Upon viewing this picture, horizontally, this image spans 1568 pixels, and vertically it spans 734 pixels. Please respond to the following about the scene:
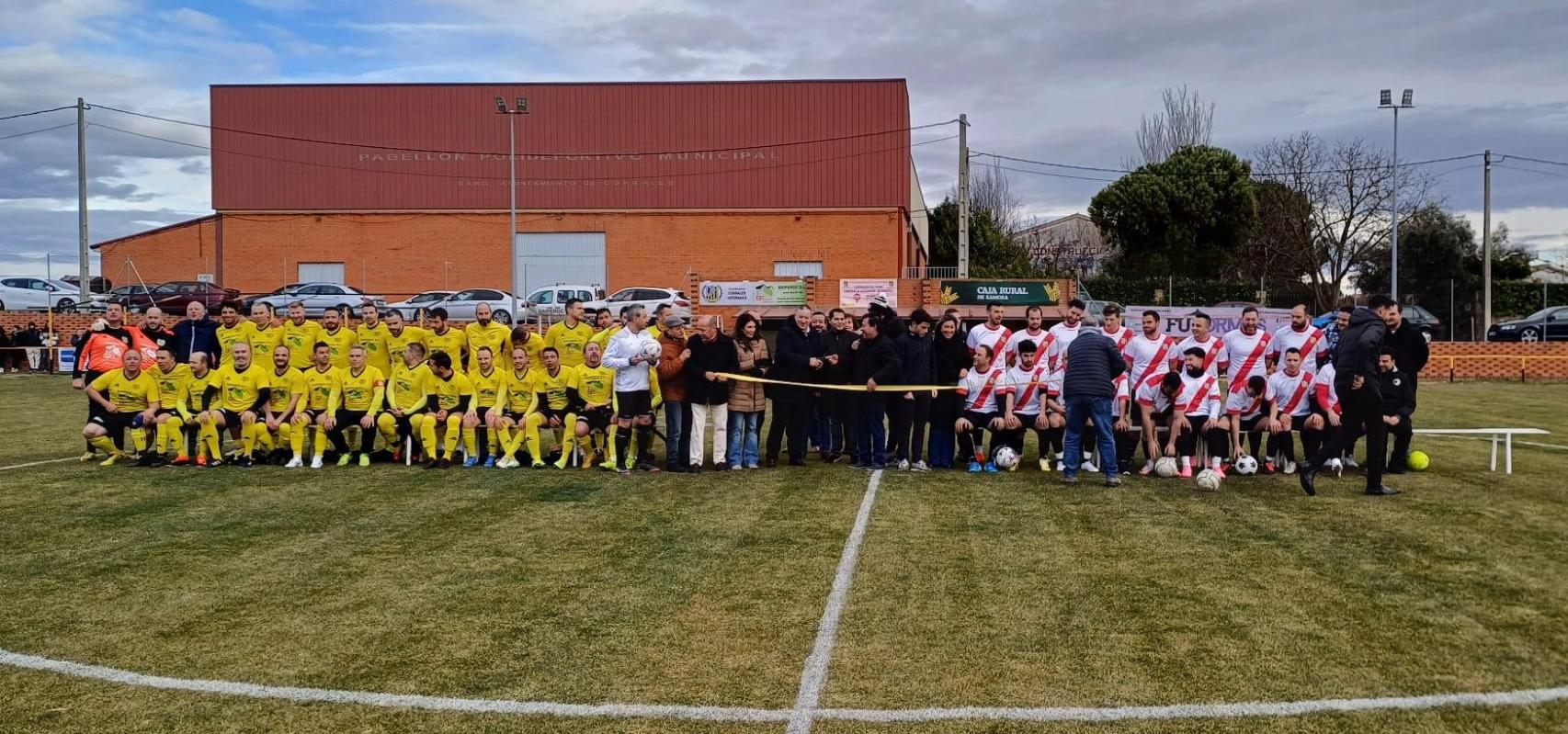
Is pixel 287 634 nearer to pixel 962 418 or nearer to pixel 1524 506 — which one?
pixel 962 418

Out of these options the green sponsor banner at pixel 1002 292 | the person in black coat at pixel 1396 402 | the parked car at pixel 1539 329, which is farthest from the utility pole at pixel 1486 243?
the person in black coat at pixel 1396 402

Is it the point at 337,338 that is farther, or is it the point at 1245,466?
the point at 337,338

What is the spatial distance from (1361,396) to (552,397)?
775 cm

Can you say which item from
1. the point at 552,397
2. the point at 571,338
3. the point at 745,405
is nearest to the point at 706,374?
the point at 745,405

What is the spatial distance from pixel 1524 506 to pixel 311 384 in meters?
11.5

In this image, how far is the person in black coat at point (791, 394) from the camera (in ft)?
39.4

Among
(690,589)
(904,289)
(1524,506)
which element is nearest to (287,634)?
(690,589)

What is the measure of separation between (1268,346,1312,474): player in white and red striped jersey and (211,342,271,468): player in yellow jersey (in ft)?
34.2

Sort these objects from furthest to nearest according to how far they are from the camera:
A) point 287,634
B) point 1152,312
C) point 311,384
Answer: point 311,384
point 1152,312
point 287,634

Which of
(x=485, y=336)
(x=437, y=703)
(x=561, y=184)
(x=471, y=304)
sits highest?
(x=561, y=184)

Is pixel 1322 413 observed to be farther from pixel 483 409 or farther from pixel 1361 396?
pixel 483 409

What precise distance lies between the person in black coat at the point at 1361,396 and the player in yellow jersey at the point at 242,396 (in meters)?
10.4

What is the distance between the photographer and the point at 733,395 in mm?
11648

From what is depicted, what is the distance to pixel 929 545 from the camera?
7.67 m
